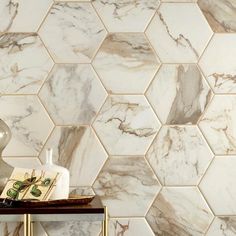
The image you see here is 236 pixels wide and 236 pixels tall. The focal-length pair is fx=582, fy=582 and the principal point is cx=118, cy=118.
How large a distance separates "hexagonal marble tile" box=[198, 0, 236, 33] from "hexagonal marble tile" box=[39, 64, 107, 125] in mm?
393

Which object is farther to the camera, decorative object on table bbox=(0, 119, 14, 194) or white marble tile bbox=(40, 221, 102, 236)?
white marble tile bbox=(40, 221, 102, 236)

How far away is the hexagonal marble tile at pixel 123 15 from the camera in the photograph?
5.78 feet

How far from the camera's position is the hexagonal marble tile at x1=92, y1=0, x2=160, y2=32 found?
5.78ft

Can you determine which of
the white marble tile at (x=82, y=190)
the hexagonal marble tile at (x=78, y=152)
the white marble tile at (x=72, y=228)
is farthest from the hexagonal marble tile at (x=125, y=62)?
the white marble tile at (x=72, y=228)

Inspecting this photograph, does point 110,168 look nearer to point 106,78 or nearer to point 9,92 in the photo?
point 106,78

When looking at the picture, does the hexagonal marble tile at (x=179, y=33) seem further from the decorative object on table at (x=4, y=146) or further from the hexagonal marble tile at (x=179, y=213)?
the decorative object on table at (x=4, y=146)

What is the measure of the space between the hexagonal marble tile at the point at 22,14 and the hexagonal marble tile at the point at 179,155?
50 cm

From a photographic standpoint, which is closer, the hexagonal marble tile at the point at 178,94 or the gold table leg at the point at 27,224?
the gold table leg at the point at 27,224

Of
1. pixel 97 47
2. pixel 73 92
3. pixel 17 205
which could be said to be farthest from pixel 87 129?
pixel 17 205

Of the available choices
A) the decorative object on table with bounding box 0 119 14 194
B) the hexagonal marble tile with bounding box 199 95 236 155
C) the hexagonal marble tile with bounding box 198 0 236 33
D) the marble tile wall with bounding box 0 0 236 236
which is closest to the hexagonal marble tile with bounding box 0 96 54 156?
the marble tile wall with bounding box 0 0 236 236

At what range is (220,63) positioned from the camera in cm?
178

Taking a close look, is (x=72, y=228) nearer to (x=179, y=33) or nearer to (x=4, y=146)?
(x=4, y=146)

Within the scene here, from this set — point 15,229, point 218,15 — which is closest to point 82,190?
point 15,229

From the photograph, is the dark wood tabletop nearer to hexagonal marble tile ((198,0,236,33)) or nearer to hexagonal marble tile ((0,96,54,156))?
hexagonal marble tile ((0,96,54,156))
